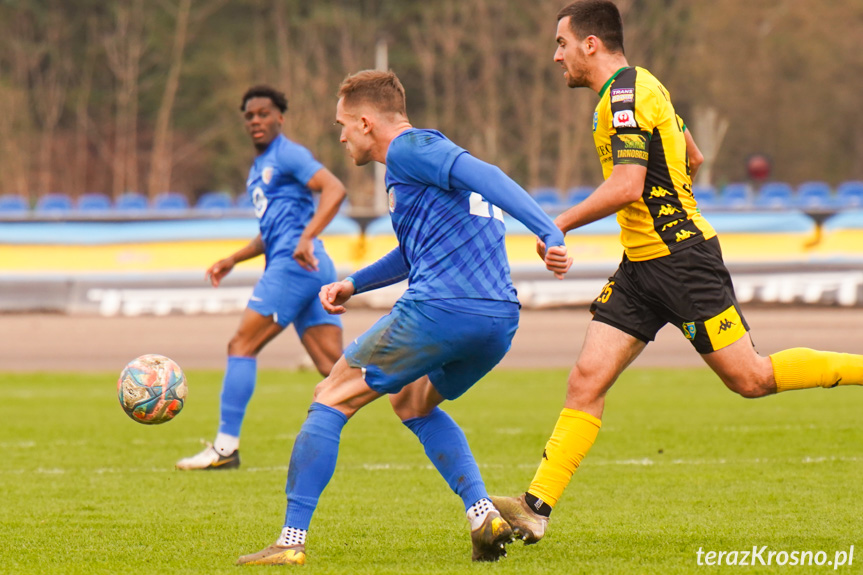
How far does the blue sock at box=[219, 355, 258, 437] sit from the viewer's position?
8188 millimetres

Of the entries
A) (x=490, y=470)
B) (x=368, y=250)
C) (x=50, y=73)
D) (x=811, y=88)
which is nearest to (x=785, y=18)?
(x=811, y=88)

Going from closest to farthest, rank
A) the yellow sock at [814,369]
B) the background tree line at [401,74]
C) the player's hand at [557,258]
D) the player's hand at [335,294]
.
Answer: the player's hand at [557,258]
the player's hand at [335,294]
the yellow sock at [814,369]
the background tree line at [401,74]

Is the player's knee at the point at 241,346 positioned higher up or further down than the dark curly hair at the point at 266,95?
further down

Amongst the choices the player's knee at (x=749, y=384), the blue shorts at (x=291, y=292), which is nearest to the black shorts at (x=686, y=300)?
the player's knee at (x=749, y=384)

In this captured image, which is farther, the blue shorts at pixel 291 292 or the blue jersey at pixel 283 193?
→ the blue jersey at pixel 283 193

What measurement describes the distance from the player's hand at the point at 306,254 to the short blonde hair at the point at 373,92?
3.21 meters

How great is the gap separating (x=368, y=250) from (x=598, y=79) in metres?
13.1

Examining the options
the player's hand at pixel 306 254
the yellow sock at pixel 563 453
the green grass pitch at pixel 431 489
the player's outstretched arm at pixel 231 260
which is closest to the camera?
the green grass pitch at pixel 431 489

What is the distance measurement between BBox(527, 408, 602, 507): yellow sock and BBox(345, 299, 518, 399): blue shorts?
0.67 metres

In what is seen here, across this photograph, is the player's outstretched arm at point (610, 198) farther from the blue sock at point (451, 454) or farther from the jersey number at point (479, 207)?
the blue sock at point (451, 454)

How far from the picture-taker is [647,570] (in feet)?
15.6

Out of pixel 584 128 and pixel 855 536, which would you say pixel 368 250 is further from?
pixel 584 128

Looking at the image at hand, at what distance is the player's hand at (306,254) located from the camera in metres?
8.17

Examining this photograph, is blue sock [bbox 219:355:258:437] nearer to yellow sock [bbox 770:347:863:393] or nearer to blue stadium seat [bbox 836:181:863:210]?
yellow sock [bbox 770:347:863:393]
